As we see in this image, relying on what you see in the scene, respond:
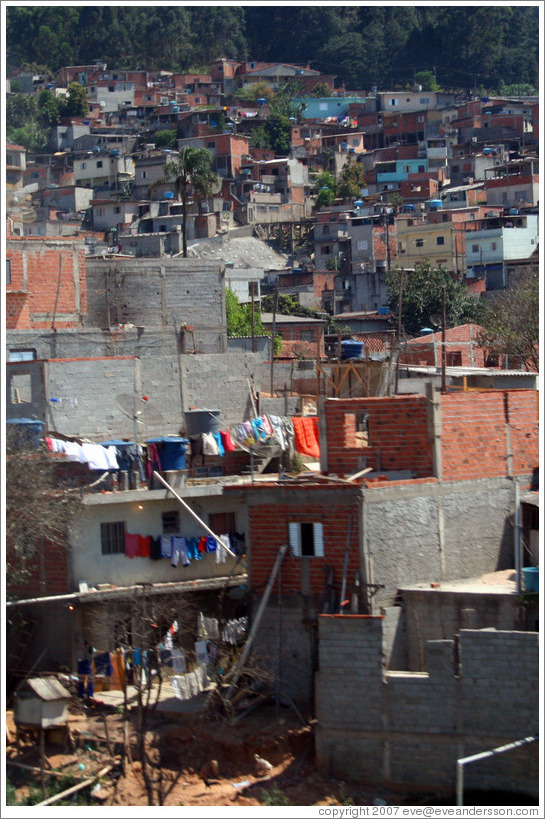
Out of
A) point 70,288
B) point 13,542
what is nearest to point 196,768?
point 13,542

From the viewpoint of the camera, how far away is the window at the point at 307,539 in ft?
47.2

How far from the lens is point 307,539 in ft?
47.6

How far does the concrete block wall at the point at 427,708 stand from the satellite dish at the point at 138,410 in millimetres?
6790

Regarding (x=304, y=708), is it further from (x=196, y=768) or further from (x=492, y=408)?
(x=492, y=408)

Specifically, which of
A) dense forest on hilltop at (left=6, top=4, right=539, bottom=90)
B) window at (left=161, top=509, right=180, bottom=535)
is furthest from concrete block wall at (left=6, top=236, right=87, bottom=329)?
dense forest on hilltop at (left=6, top=4, right=539, bottom=90)

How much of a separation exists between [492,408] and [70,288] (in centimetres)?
1068

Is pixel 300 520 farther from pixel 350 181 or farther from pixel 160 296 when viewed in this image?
pixel 350 181

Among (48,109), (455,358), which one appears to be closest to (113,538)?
(455,358)

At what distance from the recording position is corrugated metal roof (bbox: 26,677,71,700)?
14016 millimetres

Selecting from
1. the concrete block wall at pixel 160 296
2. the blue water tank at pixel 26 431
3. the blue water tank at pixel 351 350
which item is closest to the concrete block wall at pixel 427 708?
the blue water tank at pixel 26 431

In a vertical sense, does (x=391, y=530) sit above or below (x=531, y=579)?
above

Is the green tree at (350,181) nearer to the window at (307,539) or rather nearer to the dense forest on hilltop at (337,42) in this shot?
the dense forest on hilltop at (337,42)

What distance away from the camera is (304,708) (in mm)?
14086

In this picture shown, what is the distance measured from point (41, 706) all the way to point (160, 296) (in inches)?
461
